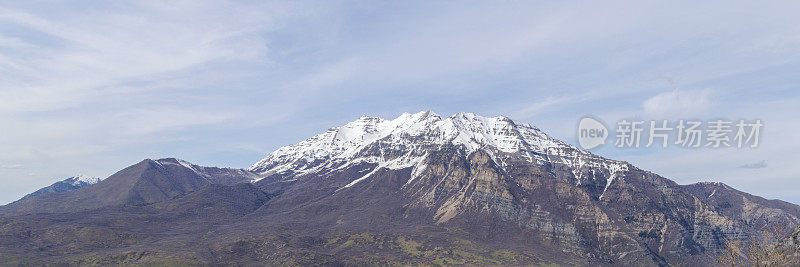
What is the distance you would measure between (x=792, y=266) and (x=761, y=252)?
3395 cm

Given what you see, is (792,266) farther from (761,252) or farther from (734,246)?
(734,246)

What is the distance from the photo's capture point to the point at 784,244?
137 m

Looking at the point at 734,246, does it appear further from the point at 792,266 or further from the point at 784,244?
the point at 784,244

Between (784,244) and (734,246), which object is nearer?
(734,246)

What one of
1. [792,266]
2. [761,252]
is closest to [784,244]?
[792,266]

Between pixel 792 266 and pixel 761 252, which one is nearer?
pixel 761 252

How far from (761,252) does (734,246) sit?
9191mm

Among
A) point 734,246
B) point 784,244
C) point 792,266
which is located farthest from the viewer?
point 784,244

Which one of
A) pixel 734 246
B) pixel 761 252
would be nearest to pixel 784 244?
pixel 761 252

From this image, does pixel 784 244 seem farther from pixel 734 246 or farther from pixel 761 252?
pixel 734 246

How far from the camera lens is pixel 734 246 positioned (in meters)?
90.8

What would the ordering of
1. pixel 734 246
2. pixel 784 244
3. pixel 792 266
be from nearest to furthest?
pixel 734 246 < pixel 792 266 < pixel 784 244

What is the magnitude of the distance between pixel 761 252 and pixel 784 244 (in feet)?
189

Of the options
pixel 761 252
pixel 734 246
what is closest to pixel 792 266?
pixel 761 252
